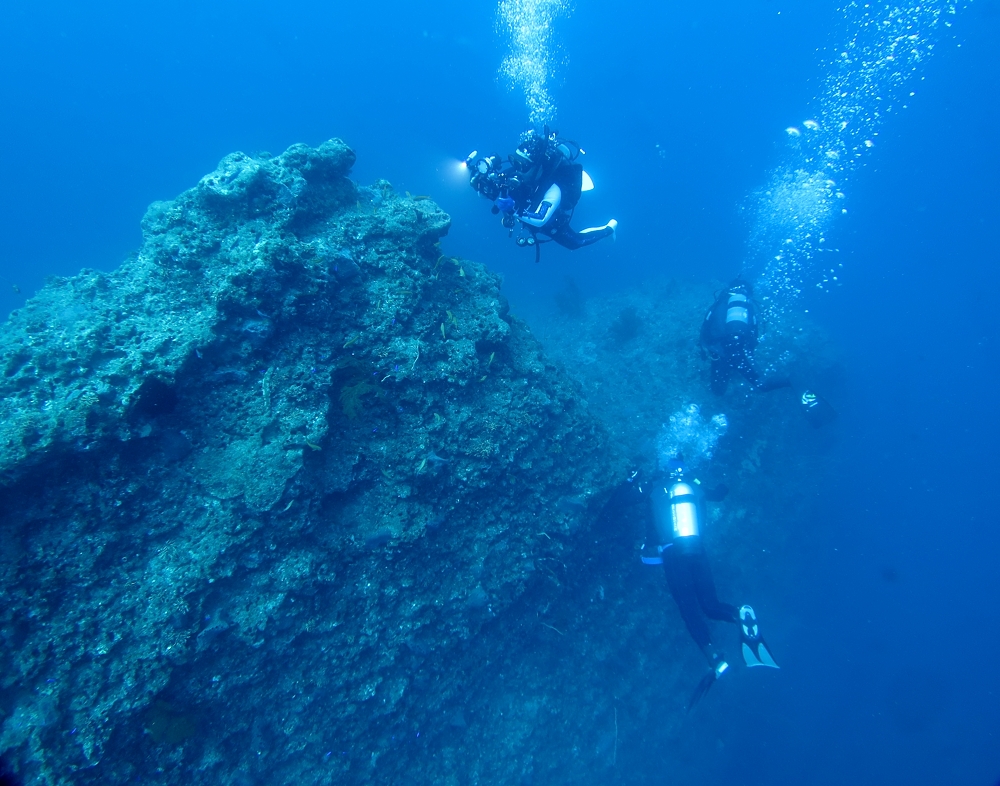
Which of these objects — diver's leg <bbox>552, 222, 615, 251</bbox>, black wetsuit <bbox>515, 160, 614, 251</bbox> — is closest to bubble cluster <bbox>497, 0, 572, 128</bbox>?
diver's leg <bbox>552, 222, 615, 251</bbox>

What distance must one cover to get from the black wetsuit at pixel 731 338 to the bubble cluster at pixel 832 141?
764 cm

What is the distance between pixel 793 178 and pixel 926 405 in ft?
53.5

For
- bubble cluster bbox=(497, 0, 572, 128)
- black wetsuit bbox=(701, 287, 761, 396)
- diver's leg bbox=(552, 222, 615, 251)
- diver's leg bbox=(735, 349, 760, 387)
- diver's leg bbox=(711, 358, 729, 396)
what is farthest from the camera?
bubble cluster bbox=(497, 0, 572, 128)

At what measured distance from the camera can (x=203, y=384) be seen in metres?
4.25

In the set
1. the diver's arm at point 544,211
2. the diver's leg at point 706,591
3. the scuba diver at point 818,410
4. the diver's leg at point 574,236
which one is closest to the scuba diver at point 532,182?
the diver's arm at point 544,211

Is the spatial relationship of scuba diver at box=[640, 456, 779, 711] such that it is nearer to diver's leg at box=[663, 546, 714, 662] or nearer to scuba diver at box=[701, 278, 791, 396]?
diver's leg at box=[663, 546, 714, 662]

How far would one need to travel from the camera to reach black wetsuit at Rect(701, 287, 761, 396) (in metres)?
9.69

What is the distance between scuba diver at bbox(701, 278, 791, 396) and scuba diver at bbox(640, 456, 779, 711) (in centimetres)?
364

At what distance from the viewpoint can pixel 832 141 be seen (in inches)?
1626

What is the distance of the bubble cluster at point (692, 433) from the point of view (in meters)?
10.6

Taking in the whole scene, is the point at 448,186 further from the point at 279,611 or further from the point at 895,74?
the point at 895,74

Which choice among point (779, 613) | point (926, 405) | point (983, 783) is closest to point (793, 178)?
point (926, 405)

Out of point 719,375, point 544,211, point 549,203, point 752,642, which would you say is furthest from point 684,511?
point 549,203

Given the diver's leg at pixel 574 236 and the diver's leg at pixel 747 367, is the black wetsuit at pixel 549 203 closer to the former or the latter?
the diver's leg at pixel 574 236
